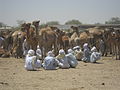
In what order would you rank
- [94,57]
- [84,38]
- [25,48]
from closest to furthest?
[94,57] < [25,48] < [84,38]

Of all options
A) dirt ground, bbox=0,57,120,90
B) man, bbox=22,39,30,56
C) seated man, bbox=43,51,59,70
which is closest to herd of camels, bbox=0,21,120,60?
man, bbox=22,39,30,56

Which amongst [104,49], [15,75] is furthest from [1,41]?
[15,75]

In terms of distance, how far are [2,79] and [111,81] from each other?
3.78 metres

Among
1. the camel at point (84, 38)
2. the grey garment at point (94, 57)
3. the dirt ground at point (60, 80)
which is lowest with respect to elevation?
the dirt ground at point (60, 80)

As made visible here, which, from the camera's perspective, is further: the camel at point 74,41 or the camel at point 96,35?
the camel at point 96,35

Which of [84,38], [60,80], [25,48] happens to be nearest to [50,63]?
[60,80]

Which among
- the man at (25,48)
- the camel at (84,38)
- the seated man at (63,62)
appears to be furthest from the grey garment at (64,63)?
the camel at (84,38)

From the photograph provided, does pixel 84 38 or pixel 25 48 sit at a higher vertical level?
pixel 84 38

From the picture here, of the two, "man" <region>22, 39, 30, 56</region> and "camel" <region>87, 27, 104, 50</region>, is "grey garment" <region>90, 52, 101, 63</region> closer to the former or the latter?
"man" <region>22, 39, 30, 56</region>

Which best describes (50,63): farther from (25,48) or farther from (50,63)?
(25,48)

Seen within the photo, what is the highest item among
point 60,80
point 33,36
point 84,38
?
point 33,36

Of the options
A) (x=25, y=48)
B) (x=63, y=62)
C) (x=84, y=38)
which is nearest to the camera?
(x=63, y=62)

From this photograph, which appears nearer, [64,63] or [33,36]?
[64,63]

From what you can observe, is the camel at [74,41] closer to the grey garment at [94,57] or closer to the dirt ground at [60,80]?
the grey garment at [94,57]
